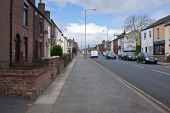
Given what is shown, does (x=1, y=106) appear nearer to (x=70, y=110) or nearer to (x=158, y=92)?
(x=70, y=110)

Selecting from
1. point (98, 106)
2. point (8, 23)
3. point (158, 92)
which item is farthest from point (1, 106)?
point (8, 23)

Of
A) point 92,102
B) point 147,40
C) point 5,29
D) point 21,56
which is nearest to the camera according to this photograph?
point 92,102

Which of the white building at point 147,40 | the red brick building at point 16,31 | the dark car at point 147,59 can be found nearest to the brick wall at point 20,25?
the red brick building at point 16,31

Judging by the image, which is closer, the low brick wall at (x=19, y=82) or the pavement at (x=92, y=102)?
the pavement at (x=92, y=102)

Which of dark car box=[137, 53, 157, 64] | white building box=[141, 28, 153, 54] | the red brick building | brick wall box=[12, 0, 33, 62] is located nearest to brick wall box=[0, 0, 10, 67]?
the red brick building

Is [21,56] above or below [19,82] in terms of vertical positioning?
above

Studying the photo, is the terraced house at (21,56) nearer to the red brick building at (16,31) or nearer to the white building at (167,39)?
the red brick building at (16,31)

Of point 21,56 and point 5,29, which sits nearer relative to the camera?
point 5,29

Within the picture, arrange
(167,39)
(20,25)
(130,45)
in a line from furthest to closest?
(130,45) < (167,39) < (20,25)

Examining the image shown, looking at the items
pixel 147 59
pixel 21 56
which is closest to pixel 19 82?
pixel 21 56

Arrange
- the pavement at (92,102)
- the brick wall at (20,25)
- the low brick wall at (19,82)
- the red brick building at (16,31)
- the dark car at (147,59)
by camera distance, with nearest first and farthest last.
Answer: the pavement at (92,102) → the low brick wall at (19,82) → the red brick building at (16,31) → the brick wall at (20,25) → the dark car at (147,59)

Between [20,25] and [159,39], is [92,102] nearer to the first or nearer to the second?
[20,25]

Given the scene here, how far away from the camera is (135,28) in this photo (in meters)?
88.5

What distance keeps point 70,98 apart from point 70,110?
8.60 feet
